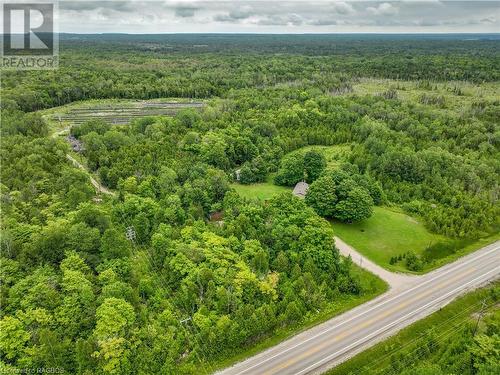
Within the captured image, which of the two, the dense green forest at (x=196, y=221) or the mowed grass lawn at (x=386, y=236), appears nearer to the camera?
the dense green forest at (x=196, y=221)

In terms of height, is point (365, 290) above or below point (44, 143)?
below

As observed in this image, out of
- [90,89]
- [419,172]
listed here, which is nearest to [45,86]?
[90,89]

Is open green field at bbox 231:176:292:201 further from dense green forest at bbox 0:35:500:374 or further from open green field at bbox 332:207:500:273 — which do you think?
open green field at bbox 332:207:500:273

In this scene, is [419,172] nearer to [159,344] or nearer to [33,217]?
[159,344]

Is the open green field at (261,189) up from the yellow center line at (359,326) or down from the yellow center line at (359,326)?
up

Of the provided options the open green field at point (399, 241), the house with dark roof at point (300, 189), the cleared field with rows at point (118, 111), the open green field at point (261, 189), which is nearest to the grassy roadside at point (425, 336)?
the open green field at point (399, 241)

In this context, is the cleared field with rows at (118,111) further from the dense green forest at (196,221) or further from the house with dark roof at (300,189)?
the house with dark roof at (300,189)

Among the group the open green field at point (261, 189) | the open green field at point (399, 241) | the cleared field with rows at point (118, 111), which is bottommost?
the open green field at point (399, 241)
